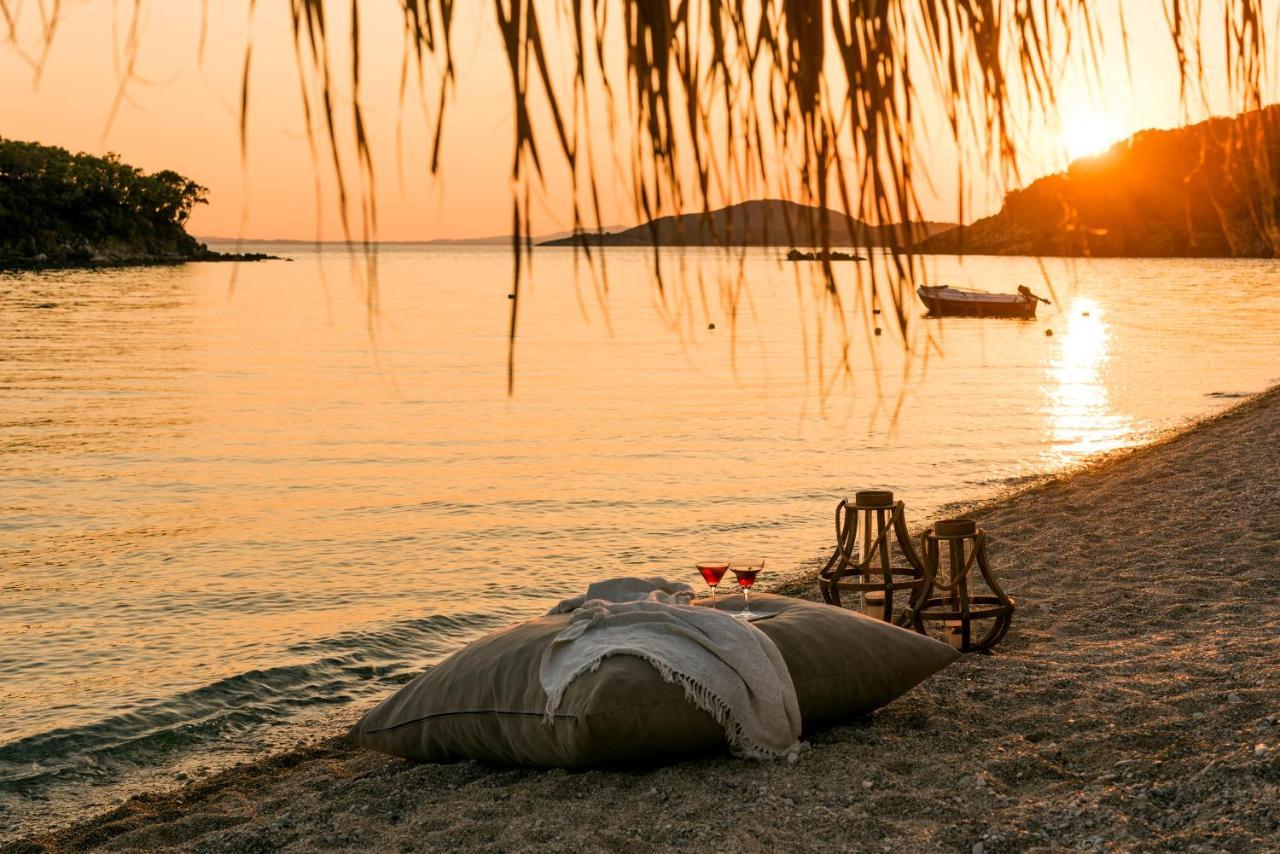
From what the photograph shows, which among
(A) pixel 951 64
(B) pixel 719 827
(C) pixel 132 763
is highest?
(A) pixel 951 64

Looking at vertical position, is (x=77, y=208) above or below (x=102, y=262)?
above

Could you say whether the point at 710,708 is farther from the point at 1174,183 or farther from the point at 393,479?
the point at 393,479

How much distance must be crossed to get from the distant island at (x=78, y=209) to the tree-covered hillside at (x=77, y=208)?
0.09 meters

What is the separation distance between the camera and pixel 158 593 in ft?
36.8

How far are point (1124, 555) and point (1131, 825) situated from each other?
607 cm

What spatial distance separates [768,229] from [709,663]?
430 centimetres

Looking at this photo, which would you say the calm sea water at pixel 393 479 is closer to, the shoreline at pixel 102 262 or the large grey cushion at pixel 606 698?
the large grey cushion at pixel 606 698

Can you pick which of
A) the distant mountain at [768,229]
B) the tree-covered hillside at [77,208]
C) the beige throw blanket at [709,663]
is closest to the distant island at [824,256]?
the distant mountain at [768,229]

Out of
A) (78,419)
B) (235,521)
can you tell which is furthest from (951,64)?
(78,419)

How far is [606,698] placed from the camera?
514 cm

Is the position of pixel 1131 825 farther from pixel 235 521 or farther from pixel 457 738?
pixel 235 521

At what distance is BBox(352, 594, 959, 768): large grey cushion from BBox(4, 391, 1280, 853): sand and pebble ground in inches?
4.8

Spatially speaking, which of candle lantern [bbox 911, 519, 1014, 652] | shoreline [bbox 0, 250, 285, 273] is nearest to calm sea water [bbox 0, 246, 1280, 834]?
candle lantern [bbox 911, 519, 1014, 652]

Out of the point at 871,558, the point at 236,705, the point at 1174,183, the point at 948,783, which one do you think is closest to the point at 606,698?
the point at 948,783
